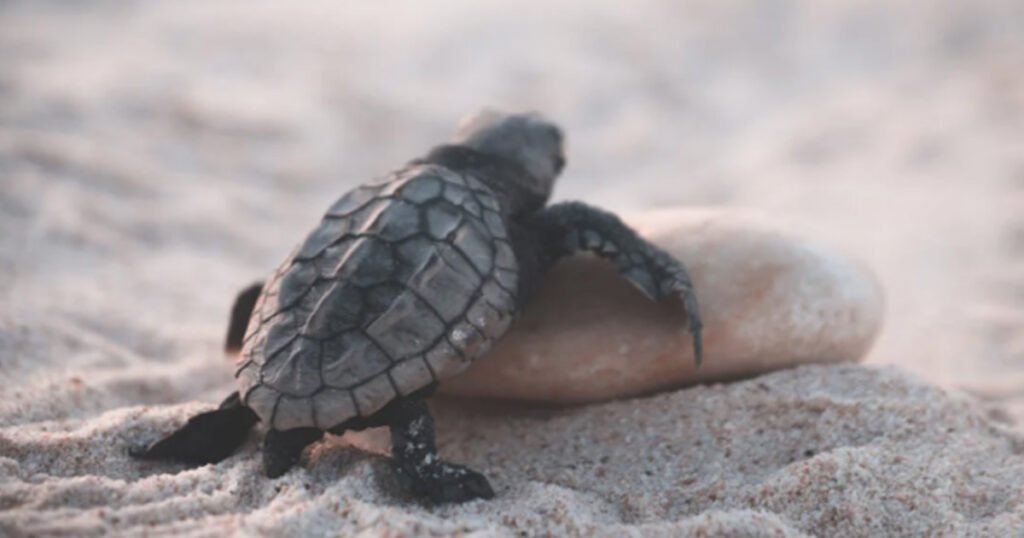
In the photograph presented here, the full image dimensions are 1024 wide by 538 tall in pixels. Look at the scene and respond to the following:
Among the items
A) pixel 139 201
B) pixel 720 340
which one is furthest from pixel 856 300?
pixel 139 201

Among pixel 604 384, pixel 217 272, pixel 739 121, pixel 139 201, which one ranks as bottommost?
pixel 604 384

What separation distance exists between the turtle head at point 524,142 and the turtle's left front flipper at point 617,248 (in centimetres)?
25

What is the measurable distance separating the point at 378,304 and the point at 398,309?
0.18ft

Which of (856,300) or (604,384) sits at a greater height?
(856,300)

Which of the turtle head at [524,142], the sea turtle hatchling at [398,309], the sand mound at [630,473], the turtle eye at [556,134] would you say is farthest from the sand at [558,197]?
the turtle eye at [556,134]

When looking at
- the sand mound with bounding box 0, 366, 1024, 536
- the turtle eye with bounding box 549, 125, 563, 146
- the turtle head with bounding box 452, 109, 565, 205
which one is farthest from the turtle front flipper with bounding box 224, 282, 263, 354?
the turtle eye with bounding box 549, 125, 563, 146

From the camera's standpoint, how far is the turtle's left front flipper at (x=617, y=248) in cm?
288

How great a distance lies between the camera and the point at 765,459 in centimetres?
256

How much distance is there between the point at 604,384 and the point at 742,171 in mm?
3786

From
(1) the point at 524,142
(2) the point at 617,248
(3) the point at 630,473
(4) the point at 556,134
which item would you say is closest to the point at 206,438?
(3) the point at 630,473

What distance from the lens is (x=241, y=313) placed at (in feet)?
10.6

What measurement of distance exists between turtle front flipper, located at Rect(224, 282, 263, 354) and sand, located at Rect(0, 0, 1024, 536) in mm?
198

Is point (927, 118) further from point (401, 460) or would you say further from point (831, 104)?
point (401, 460)

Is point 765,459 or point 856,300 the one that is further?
point 856,300
